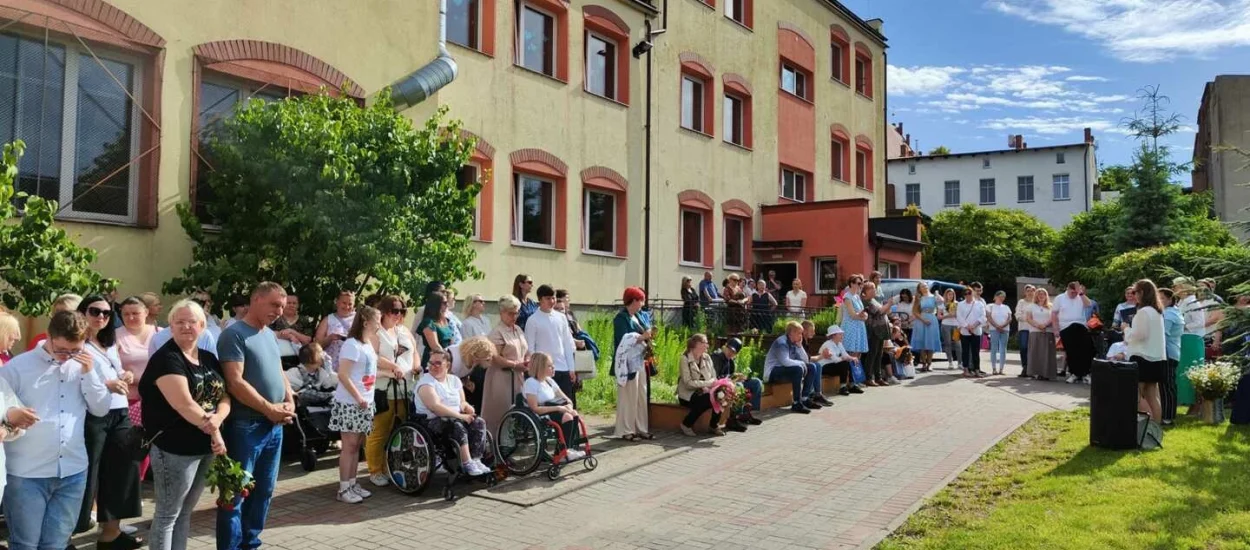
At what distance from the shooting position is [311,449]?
8.48 m

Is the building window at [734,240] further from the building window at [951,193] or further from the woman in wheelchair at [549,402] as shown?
the building window at [951,193]

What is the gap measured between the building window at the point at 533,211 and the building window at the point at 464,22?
2.55 meters

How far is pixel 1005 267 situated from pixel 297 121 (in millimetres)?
40564

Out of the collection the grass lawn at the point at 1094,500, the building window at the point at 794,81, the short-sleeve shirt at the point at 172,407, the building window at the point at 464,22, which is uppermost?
the building window at the point at 794,81

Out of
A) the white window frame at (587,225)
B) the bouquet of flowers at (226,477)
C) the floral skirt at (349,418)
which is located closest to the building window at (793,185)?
the white window frame at (587,225)

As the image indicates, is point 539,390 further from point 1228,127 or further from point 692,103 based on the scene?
point 1228,127

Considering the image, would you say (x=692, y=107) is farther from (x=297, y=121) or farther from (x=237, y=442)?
(x=237, y=442)

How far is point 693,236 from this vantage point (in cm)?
2159

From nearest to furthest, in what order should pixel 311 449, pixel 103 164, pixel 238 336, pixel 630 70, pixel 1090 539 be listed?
pixel 238 336, pixel 1090 539, pixel 311 449, pixel 103 164, pixel 630 70

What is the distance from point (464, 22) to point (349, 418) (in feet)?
32.2

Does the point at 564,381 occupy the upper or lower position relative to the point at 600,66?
lower

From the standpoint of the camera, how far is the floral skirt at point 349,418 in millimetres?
7219

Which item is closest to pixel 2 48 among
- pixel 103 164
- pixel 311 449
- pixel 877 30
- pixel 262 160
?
pixel 103 164

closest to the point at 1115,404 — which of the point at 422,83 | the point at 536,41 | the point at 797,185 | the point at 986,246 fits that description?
the point at 422,83
